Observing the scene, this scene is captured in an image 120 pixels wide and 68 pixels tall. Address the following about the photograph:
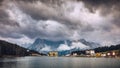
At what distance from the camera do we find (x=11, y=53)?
19238 cm

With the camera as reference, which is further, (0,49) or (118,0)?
(0,49)

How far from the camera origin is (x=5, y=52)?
611 ft

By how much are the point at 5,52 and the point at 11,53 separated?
733 cm

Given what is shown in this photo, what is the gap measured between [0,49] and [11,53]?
539 inches

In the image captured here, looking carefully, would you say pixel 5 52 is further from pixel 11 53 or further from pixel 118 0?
pixel 118 0

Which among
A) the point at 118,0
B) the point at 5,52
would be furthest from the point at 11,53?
the point at 118,0

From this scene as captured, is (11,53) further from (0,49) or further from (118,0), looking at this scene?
(118,0)

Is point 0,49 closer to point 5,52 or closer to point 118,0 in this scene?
point 5,52

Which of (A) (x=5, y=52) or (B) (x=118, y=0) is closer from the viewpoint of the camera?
(B) (x=118, y=0)

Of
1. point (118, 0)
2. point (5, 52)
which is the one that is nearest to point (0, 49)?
point (5, 52)

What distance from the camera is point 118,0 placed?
Answer: 54.0 metres

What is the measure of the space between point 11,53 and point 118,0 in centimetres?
15300

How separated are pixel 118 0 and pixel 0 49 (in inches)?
5730

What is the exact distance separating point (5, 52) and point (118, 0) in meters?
149
